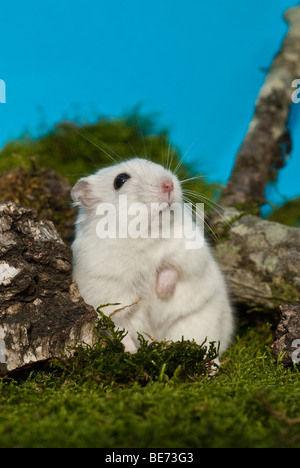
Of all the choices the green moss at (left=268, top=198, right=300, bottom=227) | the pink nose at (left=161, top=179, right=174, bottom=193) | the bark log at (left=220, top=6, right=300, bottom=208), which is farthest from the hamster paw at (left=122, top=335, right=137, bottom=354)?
the green moss at (left=268, top=198, right=300, bottom=227)

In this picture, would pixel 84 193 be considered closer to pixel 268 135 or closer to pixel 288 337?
pixel 288 337

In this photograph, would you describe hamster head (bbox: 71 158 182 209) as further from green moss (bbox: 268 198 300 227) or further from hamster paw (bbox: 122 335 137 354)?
green moss (bbox: 268 198 300 227)

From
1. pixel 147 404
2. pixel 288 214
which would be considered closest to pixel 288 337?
pixel 147 404

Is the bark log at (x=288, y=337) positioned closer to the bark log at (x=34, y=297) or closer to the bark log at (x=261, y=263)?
the bark log at (x=261, y=263)

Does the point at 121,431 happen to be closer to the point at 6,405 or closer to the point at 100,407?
the point at 100,407

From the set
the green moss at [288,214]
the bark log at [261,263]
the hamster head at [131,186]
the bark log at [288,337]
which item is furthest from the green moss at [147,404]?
the green moss at [288,214]
